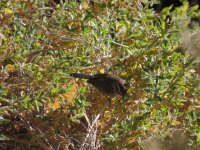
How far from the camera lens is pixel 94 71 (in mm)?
2621

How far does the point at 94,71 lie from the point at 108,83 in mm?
249

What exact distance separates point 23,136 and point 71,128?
309 mm

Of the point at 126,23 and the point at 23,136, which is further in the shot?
the point at 23,136

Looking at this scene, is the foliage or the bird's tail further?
the bird's tail

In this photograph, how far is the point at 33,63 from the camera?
7.99ft

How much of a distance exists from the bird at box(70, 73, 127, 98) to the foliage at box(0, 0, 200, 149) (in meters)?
0.04

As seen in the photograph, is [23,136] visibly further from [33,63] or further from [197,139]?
[197,139]

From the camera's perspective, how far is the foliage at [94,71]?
89.6 inches

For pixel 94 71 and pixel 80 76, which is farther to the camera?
pixel 94 71

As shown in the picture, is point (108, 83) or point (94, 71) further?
point (94, 71)

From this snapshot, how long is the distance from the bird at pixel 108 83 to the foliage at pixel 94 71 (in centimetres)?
4

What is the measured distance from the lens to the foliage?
2.28 metres

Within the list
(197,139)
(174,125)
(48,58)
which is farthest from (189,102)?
(48,58)

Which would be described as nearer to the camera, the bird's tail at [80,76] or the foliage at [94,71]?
the foliage at [94,71]
